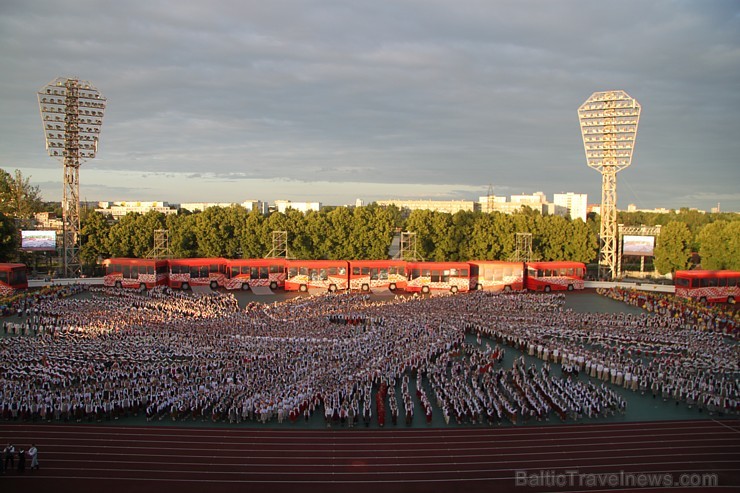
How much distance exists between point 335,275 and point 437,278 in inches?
295

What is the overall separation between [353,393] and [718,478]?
1047 cm

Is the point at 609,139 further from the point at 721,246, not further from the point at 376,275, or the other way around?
the point at 376,275

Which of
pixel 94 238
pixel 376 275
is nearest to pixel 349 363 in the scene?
pixel 376 275

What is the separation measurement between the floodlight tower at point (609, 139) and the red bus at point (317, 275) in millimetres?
23761

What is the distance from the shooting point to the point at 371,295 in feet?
127

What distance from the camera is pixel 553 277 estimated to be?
1651 inches

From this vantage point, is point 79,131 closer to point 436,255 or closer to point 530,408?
point 436,255

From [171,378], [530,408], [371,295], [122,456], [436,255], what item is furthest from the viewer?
[436,255]

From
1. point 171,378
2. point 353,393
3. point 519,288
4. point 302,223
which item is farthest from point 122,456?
point 302,223

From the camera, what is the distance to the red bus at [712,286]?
37.7m

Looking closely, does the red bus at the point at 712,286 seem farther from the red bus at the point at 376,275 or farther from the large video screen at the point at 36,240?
the large video screen at the point at 36,240

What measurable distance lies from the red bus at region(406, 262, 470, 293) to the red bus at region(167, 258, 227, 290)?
46.1ft

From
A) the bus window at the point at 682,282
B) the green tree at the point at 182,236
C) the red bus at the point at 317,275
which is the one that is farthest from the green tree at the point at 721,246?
the green tree at the point at 182,236

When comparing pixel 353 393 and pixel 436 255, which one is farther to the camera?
pixel 436 255
